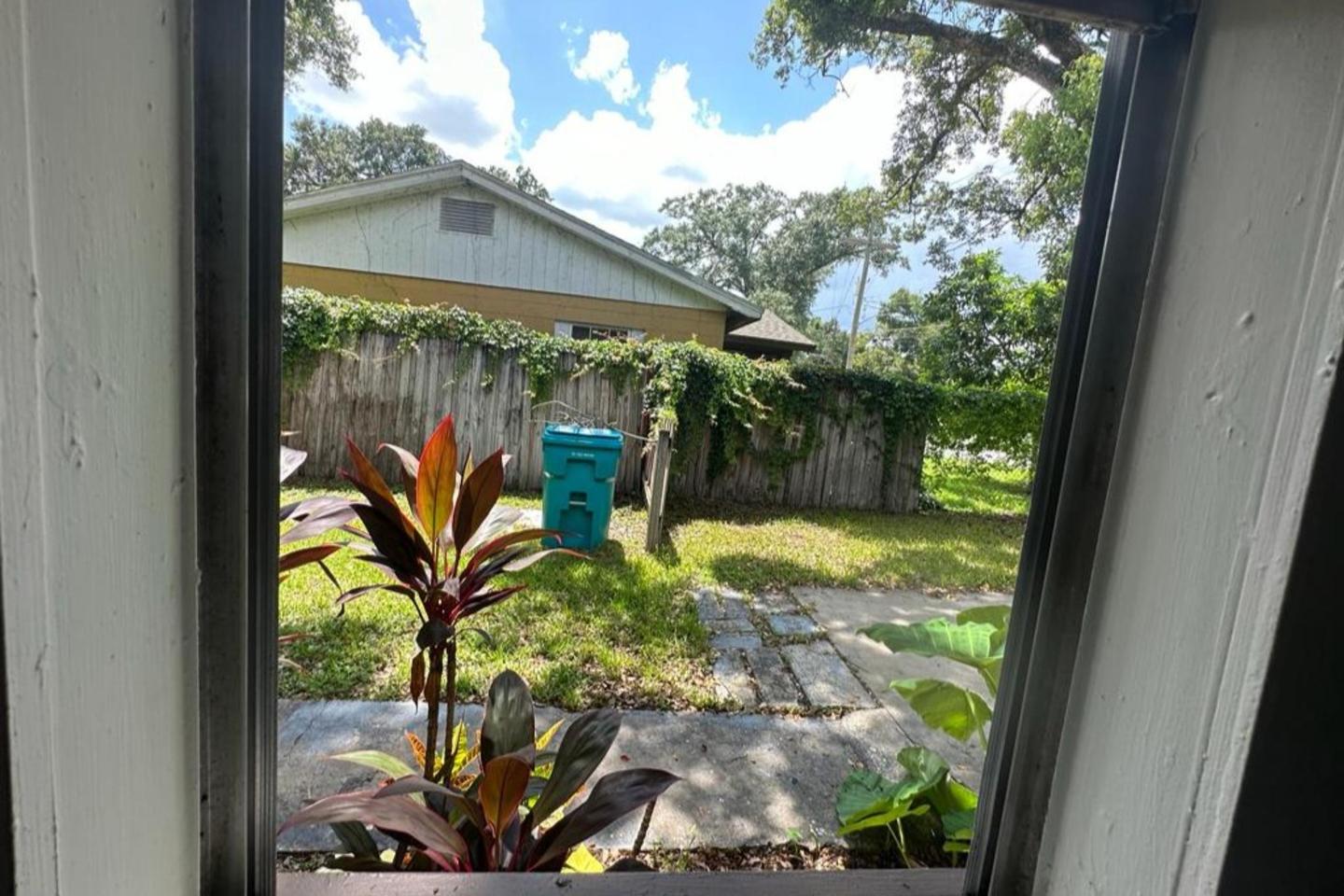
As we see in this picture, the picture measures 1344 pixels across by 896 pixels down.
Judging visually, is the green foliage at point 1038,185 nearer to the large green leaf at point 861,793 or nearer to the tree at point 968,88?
the tree at point 968,88

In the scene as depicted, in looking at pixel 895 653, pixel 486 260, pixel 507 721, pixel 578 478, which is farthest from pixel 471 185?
pixel 507 721

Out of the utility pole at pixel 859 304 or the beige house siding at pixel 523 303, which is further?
the utility pole at pixel 859 304

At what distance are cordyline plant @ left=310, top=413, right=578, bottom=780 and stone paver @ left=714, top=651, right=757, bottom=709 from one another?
1594mm

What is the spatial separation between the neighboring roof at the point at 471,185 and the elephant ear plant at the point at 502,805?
7.12 meters

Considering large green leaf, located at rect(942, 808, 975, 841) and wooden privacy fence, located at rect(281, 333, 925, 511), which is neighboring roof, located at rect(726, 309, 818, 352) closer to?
wooden privacy fence, located at rect(281, 333, 925, 511)

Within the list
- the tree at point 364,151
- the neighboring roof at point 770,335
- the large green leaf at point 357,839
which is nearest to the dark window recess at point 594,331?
the tree at point 364,151

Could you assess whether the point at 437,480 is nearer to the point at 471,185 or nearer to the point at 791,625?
the point at 791,625

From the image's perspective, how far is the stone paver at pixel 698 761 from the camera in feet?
5.78

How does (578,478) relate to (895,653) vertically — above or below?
above

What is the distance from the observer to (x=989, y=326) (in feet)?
25.0

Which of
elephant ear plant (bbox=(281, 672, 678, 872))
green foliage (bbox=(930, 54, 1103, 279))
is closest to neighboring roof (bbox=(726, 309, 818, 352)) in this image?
green foliage (bbox=(930, 54, 1103, 279))

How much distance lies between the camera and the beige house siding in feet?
24.5

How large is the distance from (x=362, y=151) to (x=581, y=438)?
33.7 feet

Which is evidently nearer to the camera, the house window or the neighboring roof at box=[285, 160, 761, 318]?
the neighboring roof at box=[285, 160, 761, 318]
